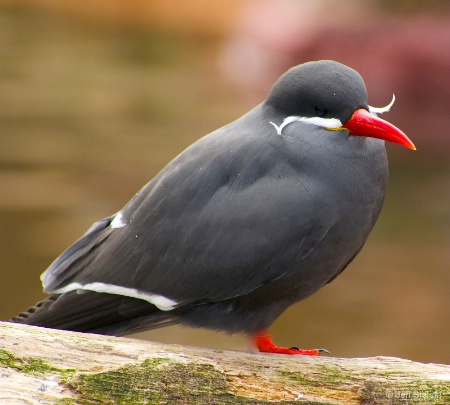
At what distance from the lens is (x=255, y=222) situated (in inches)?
139

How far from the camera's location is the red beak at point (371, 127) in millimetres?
3492

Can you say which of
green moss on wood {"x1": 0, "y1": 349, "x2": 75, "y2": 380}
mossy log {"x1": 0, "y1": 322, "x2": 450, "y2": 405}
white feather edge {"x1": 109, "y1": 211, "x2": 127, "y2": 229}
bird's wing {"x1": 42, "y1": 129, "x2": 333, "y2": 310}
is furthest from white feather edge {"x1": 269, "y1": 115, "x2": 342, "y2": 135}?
green moss on wood {"x1": 0, "y1": 349, "x2": 75, "y2": 380}

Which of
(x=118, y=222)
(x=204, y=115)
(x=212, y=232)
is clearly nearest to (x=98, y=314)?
(x=118, y=222)

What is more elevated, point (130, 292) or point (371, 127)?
point (371, 127)

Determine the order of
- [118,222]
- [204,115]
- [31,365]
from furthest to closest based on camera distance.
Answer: [204,115] → [118,222] → [31,365]

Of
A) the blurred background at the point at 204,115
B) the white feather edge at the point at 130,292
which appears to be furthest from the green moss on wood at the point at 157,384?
the blurred background at the point at 204,115

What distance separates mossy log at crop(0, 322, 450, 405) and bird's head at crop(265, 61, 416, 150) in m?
0.87

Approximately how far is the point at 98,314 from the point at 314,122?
1.13 m

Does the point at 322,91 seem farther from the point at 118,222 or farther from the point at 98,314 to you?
the point at 98,314

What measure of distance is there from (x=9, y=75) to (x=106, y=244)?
14391 mm

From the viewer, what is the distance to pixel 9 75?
17.5 m

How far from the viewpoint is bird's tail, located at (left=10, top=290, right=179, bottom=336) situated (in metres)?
3.64

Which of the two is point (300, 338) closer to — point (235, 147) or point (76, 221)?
point (76, 221)

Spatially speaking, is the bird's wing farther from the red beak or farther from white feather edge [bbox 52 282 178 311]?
the red beak
